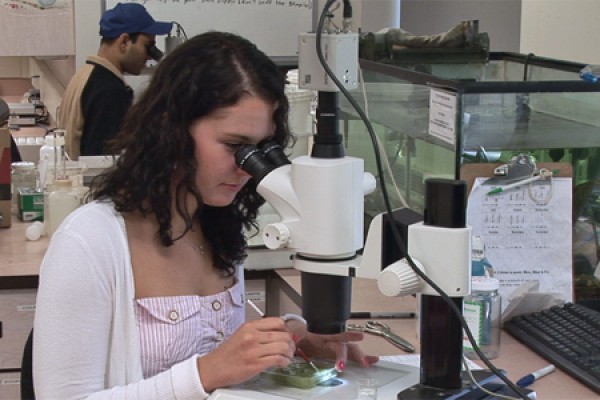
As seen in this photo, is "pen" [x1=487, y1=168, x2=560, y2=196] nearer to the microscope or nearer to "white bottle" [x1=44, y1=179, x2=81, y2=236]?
the microscope

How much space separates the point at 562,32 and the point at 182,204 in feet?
6.46

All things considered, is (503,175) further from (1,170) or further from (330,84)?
(1,170)

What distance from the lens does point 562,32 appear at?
3059mm

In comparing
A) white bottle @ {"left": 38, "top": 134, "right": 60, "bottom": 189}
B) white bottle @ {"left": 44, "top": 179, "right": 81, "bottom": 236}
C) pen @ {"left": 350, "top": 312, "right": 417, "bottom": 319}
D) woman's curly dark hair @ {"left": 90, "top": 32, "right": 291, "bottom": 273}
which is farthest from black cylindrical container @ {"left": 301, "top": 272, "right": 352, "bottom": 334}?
white bottle @ {"left": 38, "top": 134, "right": 60, "bottom": 189}

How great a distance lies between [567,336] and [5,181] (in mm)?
1583

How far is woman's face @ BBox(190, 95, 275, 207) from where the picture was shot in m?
1.36

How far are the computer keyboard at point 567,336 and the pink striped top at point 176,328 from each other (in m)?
0.57

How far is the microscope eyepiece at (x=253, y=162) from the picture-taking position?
47.8 inches

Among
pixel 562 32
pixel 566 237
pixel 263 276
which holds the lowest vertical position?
pixel 263 276

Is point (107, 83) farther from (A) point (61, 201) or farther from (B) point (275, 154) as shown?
(B) point (275, 154)

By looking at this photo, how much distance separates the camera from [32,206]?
266 centimetres

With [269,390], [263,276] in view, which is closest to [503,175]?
[263,276]

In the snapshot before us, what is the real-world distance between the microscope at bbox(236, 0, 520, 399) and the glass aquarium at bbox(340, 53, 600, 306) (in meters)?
0.56

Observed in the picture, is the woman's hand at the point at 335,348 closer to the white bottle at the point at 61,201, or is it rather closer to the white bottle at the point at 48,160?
the white bottle at the point at 61,201
